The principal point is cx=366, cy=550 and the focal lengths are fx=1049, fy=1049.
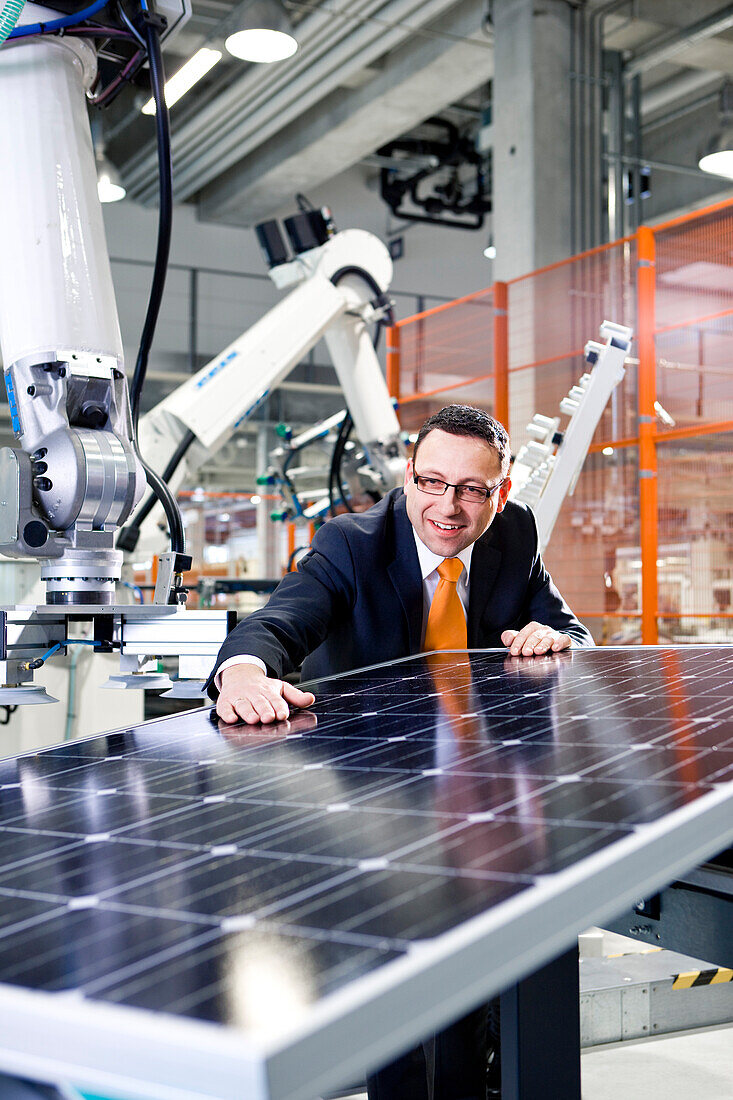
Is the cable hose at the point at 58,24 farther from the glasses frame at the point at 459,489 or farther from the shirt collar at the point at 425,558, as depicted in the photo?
the shirt collar at the point at 425,558

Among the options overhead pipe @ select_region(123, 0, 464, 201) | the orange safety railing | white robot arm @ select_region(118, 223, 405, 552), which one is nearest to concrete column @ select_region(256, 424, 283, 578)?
overhead pipe @ select_region(123, 0, 464, 201)

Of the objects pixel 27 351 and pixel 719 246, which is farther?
pixel 719 246

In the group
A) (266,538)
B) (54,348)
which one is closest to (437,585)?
(54,348)

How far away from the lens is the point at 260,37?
21.2 feet

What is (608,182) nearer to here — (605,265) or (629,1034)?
(605,265)

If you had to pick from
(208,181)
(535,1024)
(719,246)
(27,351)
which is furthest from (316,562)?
(208,181)

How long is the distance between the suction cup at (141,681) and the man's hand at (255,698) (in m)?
0.96

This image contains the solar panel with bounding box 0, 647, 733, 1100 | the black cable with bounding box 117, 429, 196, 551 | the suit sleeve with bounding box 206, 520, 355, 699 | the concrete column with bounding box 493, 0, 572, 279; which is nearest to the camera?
the solar panel with bounding box 0, 647, 733, 1100

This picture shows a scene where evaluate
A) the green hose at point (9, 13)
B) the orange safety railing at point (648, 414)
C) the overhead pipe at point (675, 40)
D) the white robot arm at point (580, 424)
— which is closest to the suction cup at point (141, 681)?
the green hose at point (9, 13)

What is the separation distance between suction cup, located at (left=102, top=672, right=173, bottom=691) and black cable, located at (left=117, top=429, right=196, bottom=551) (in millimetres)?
1350

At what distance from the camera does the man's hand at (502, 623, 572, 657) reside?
2.32 meters

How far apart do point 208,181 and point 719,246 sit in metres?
8.32

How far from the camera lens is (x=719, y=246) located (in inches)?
226

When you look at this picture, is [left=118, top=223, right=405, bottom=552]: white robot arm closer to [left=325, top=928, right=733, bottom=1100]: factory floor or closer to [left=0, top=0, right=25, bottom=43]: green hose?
[left=0, top=0, right=25, bottom=43]: green hose
